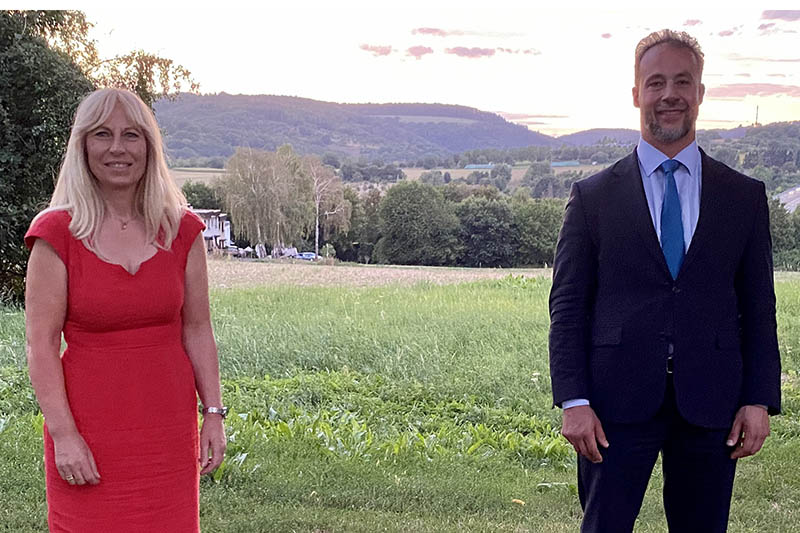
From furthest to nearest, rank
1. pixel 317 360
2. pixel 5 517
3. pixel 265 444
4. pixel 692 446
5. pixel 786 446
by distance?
1. pixel 317 360
2. pixel 786 446
3. pixel 265 444
4. pixel 5 517
5. pixel 692 446

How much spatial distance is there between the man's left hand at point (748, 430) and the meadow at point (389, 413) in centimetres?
145

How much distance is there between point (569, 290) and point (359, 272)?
7.08 meters

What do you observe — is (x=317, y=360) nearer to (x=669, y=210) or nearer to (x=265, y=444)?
(x=265, y=444)

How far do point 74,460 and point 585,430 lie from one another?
1090mm

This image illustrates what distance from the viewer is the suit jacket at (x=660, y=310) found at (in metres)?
1.78

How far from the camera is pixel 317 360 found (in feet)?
22.0

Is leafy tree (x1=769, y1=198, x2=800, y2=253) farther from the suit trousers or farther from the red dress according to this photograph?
the red dress

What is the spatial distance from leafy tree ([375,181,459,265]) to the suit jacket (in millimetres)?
5978

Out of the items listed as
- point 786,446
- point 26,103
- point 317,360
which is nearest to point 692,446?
point 786,446

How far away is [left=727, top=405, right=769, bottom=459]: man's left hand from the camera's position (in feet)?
5.86

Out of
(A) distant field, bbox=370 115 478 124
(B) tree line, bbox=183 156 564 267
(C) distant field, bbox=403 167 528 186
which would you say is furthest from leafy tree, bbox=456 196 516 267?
(A) distant field, bbox=370 115 478 124

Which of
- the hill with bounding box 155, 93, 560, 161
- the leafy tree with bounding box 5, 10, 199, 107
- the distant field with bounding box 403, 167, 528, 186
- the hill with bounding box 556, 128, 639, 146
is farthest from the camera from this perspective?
the leafy tree with bounding box 5, 10, 199, 107

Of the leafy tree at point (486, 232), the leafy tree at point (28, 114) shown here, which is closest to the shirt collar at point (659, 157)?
the leafy tree at point (486, 232)

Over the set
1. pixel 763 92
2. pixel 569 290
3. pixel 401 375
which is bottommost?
pixel 401 375
